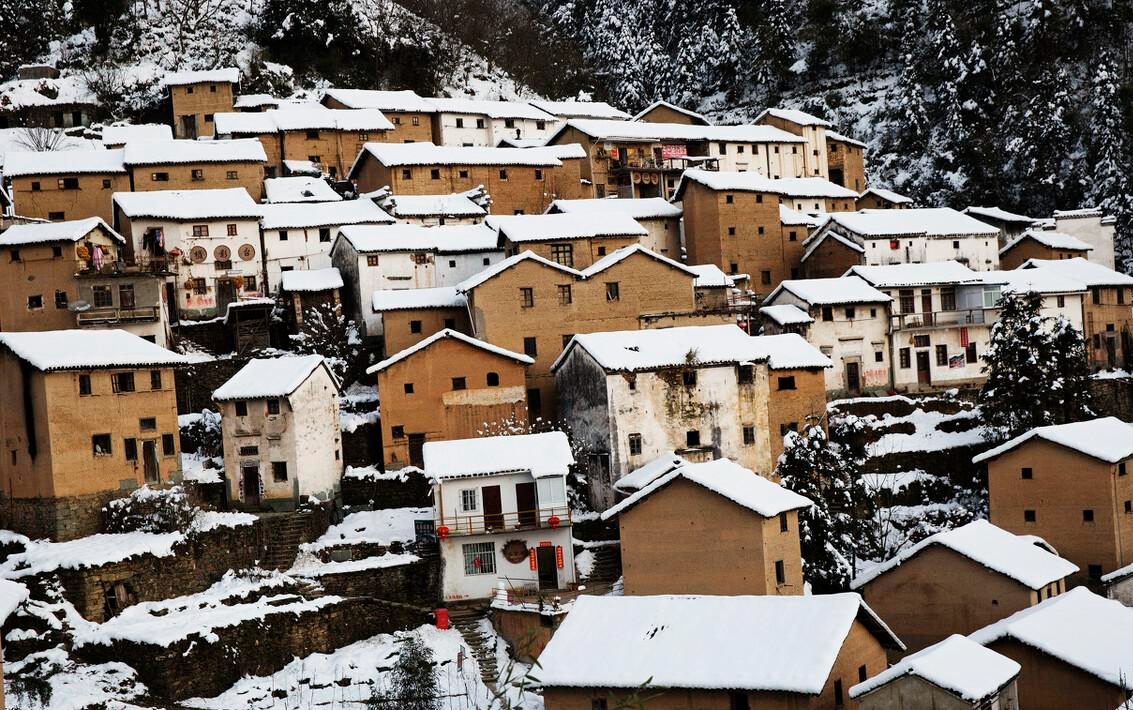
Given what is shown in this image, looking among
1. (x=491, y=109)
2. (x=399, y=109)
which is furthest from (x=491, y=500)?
(x=491, y=109)

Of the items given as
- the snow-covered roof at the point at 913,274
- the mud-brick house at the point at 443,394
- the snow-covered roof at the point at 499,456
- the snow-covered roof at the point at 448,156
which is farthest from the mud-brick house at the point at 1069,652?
the snow-covered roof at the point at 448,156

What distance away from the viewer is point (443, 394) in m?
46.3

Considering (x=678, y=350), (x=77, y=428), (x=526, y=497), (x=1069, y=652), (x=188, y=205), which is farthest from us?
(x=188, y=205)

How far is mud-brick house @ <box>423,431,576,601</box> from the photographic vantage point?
3975 cm

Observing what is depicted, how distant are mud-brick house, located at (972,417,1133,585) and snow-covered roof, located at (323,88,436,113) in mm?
40557

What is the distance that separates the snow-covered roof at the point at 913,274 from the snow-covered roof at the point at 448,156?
16.7 metres

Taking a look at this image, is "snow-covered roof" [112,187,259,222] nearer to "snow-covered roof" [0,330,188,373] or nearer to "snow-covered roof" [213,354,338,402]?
"snow-covered roof" [213,354,338,402]

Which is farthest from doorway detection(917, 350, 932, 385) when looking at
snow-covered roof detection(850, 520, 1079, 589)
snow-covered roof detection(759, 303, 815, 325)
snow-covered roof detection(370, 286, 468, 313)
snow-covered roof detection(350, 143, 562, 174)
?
snow-covered roof detection(350, 143, 562, 174)

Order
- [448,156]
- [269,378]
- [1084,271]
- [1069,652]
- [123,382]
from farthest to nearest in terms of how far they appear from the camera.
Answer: [448,156] → [1084,271] → [269,378] → [123,382] → [1069,652]

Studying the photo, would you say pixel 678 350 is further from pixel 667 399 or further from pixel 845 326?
pixel 845 326

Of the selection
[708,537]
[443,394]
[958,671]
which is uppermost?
[443,394]

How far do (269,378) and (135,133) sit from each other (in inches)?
1149

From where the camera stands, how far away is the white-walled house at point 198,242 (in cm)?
5438

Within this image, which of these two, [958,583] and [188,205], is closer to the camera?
[958,583]
